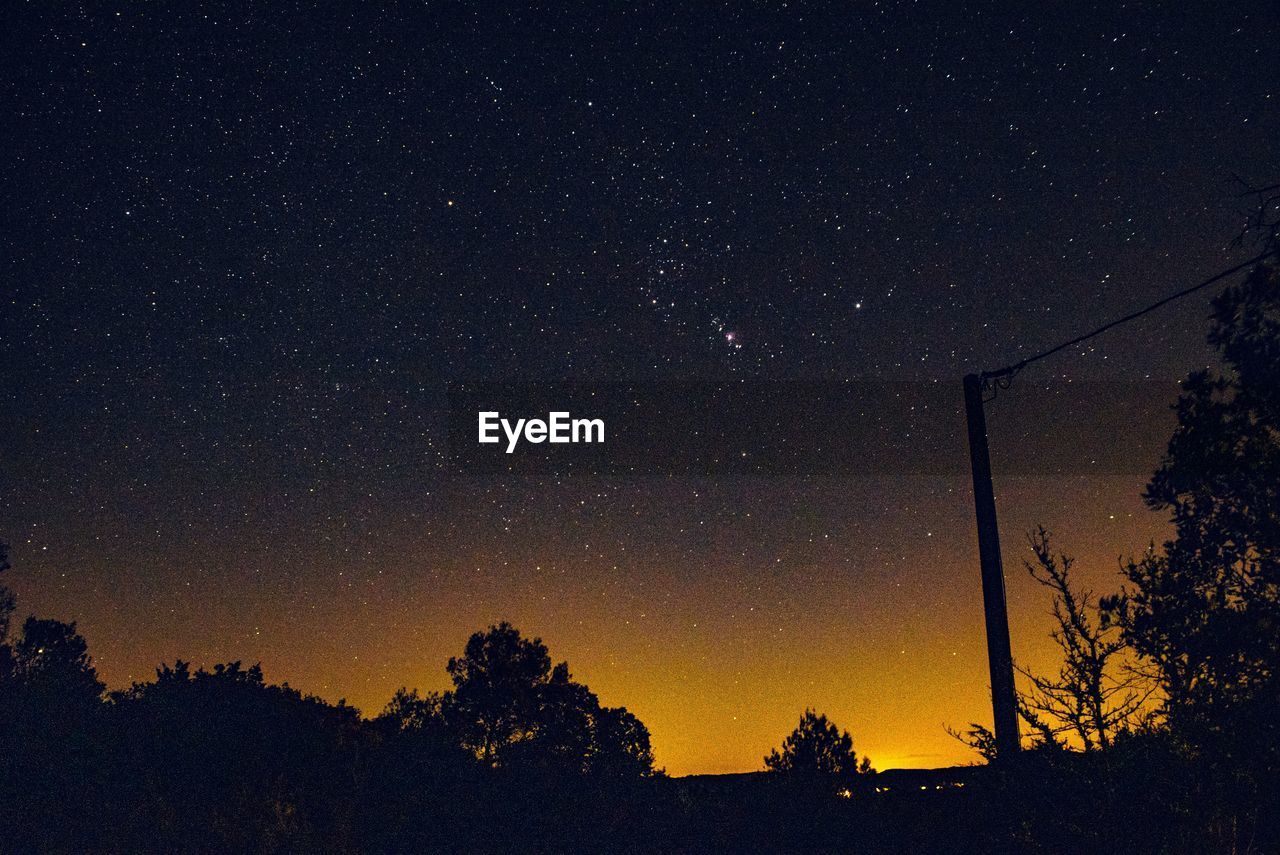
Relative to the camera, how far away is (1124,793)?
33.7 feet

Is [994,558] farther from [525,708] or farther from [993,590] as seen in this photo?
[525,708]

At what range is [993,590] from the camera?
11.3 metres

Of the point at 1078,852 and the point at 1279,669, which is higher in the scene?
the point at 1279,669

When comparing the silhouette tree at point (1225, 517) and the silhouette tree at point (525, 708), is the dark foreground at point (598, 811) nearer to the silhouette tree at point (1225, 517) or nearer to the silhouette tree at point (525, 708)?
the silhouette tree at point (1225, 517)

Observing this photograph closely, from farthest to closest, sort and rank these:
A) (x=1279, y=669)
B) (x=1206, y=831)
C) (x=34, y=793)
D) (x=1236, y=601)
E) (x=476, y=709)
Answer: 1. (x=476, y=709)
2. (x=34, y=793)
3. (x=1236, y=601)
4. (x=1279, y=669)
5. (x=1206, y=831)

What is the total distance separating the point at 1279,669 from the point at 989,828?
4635 millimetres

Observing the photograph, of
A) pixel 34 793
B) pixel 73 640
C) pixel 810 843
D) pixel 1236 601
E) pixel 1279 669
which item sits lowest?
pixel 810 843

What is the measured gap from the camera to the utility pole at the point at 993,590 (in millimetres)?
10922

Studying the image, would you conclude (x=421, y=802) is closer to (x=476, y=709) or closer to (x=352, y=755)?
(x=352, y=755)

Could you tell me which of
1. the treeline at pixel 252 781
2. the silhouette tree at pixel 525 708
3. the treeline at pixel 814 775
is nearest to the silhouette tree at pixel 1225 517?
the treeline at pixel 814 775

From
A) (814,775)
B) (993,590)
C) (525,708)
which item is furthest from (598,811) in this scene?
(525,708)

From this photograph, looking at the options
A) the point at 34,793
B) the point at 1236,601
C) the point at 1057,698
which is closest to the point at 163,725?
the point at 34,793

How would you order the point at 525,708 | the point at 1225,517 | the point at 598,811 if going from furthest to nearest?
the point at 525,708 → the point at 598,811 → the point at 1225,517

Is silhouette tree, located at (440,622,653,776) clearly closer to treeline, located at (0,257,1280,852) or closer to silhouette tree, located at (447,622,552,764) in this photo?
silhouette tree, located at (447,622,552,764)
